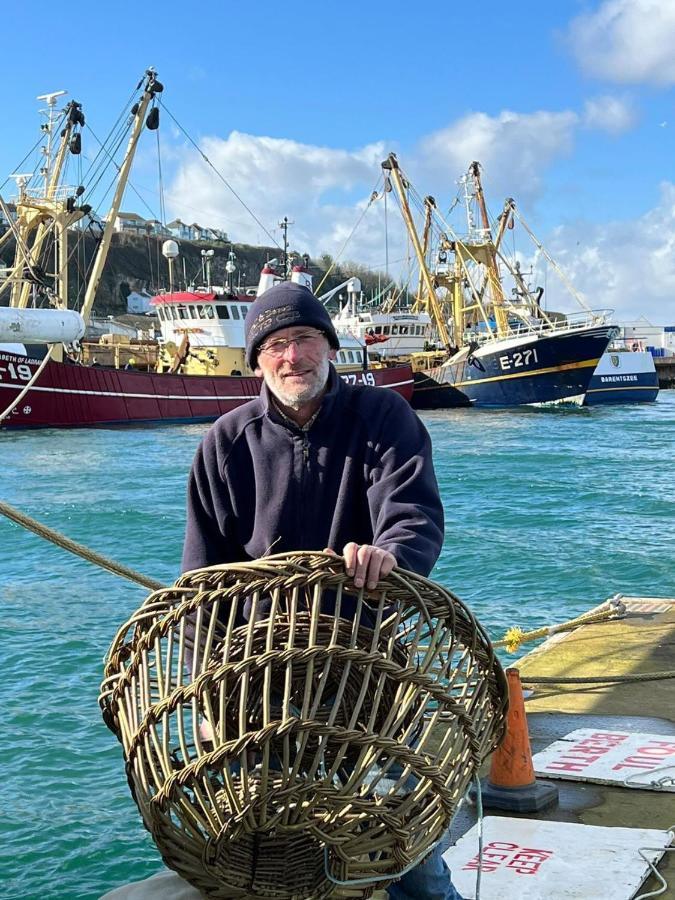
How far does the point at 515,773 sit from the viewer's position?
3.57 m

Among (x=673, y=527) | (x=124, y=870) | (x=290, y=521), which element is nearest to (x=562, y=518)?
(x=673, y=527)

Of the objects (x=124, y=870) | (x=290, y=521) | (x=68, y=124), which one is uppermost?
(x=68, y=124)

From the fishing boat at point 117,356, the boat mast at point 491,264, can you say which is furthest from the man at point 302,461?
the boat mast at point 491,264

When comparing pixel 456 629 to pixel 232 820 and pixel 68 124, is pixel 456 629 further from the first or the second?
pixel 68 124

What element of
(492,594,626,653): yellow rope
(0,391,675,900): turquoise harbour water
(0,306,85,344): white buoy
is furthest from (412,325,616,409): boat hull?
(0,306,85,344): white buoy

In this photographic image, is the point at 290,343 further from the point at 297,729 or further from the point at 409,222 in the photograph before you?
the point at 409,222

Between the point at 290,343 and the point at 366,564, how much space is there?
0.81 meters

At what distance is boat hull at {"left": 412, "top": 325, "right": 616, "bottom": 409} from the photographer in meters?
41.3

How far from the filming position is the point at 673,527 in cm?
1417

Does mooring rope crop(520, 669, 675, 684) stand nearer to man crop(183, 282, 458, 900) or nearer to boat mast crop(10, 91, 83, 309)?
man crop(183, 282, 458, 900)

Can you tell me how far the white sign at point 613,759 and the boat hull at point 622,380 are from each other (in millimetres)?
40992

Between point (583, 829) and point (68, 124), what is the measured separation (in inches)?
1396

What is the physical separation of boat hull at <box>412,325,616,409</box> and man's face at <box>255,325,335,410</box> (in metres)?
39.4

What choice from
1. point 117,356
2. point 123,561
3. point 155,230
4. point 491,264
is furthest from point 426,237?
point 155,230
